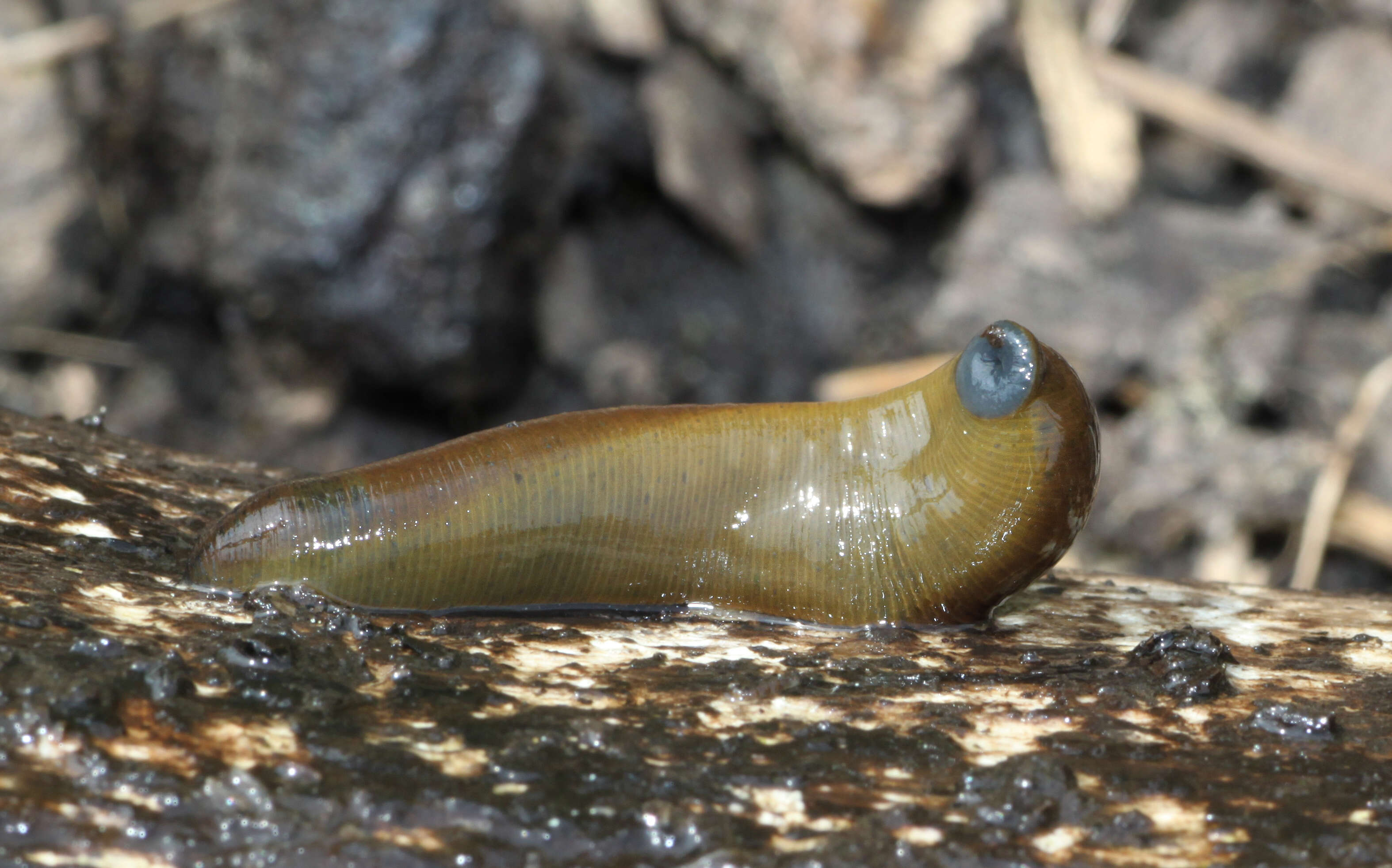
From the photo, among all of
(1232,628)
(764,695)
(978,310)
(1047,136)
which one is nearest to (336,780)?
(764,695)

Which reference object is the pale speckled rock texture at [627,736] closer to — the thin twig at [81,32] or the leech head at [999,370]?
the leech head at [999,370]

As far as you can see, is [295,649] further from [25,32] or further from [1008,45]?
[1008,45]

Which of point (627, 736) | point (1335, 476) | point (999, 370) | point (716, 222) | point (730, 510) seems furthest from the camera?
point (716, 222)

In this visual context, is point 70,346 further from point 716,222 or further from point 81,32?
point 716,222

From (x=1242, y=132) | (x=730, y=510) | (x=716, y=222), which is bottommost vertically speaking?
(x=730, y=510)

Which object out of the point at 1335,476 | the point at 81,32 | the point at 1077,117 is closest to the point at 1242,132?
the point at 1077,117
